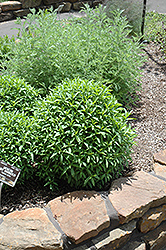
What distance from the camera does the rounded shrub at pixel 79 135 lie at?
2.50m

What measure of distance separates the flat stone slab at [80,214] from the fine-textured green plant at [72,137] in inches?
5.9

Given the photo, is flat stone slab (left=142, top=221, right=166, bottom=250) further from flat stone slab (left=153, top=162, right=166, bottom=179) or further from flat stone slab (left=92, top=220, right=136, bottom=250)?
flat stone slab (left=153, top=162, right=166, bottom=179)

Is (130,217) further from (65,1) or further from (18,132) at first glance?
(65,1)

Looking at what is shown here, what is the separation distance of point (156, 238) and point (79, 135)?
4.11ft

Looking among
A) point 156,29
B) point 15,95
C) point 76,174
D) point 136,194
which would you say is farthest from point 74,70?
point 156,29

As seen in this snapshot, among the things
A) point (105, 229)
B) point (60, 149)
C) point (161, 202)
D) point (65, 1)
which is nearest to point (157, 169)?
point (161, 202)

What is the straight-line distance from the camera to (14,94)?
10.1 ft

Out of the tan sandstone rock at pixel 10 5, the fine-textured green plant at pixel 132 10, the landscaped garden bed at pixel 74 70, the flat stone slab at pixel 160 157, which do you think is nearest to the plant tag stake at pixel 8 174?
the landscaped garden bed at pixel 74 70

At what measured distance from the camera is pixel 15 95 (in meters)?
3.07

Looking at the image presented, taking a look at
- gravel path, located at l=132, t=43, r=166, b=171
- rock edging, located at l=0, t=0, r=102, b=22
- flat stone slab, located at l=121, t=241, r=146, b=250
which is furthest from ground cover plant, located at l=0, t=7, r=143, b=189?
rock edging, located at l=0, t=0, r=102, b=22

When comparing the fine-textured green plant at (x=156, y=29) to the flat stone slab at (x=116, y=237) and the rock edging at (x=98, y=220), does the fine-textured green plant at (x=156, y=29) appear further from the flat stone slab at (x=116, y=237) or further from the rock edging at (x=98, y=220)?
the flat stone slab at (x=116, y=237)

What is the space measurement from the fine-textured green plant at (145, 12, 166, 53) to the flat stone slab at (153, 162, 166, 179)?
9.76ft

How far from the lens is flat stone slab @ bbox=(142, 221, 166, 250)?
2.72m

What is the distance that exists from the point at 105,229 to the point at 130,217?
23cm
